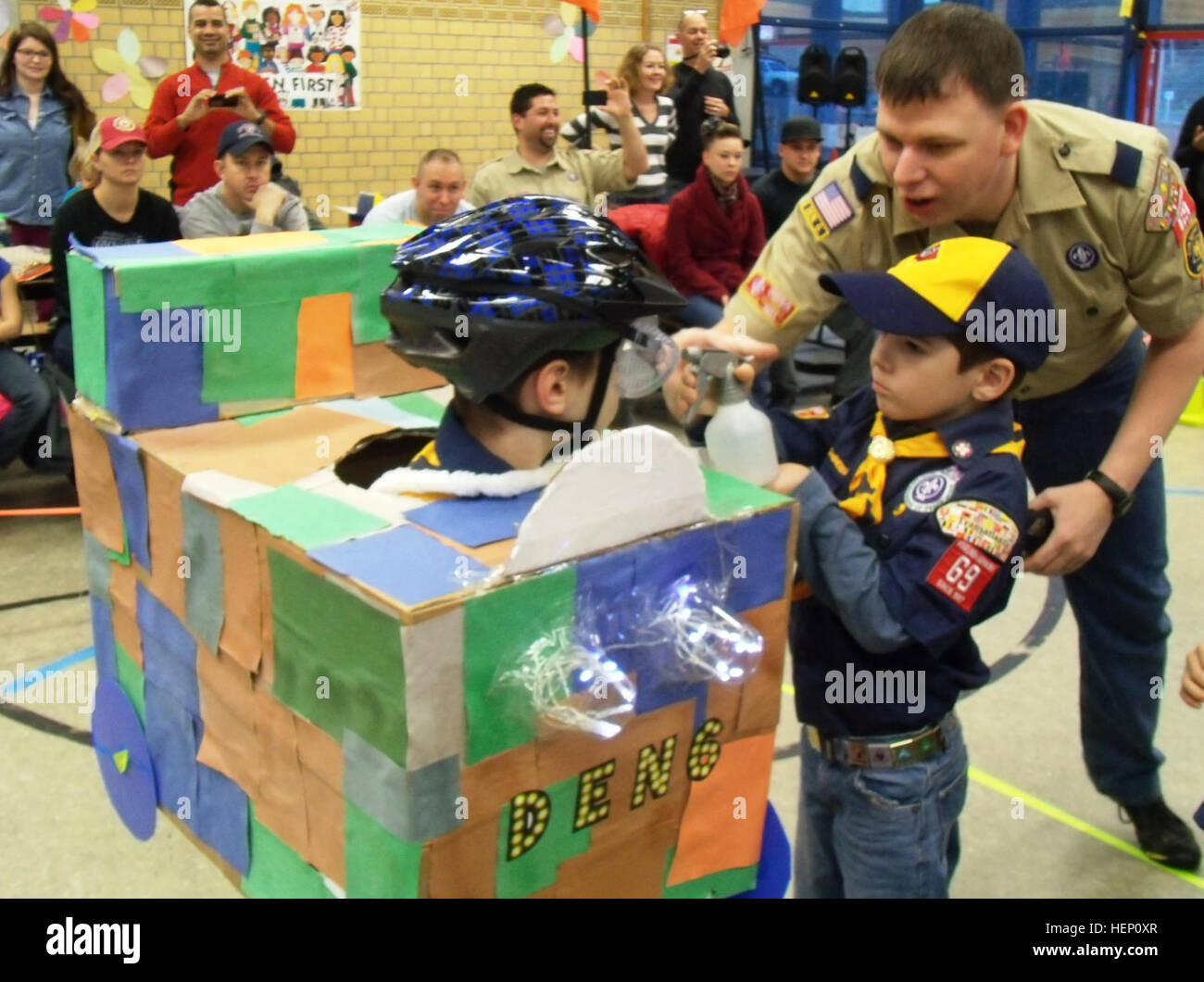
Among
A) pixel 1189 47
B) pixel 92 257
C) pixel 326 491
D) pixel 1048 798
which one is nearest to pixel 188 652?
pixel 326 491

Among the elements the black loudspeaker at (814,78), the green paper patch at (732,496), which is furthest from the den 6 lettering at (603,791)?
the black loudspeaker at (814,78)

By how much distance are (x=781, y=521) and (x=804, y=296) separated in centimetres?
78

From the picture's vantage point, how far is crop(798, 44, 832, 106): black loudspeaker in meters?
9.62

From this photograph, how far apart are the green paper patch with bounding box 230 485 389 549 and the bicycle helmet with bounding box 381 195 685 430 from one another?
7.5 inches

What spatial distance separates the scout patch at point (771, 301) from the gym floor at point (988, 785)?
1201mm

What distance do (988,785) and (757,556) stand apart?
1.82 m

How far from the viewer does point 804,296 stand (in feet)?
6.80

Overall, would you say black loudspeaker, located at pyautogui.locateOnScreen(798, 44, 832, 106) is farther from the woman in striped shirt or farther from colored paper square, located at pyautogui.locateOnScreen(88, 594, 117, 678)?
colored paper square, located at pyautogui.locateOnScreen(88, 594, 117, 678)

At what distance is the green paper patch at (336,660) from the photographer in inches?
45.5

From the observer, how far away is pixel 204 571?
57.9 inches

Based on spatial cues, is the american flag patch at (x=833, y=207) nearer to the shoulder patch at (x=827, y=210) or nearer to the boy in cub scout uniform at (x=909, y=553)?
the shoulder patch at (x=827, y=210)

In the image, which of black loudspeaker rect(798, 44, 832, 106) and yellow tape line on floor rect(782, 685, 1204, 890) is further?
black loudspeaker rect(798, 44, 832, 106)

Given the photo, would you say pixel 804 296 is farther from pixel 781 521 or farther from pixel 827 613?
pixel 781 521

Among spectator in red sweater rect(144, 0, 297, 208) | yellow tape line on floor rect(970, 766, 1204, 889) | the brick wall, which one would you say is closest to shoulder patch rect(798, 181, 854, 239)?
yellow tape line on floor rect(970, 766, 1204, 889)
